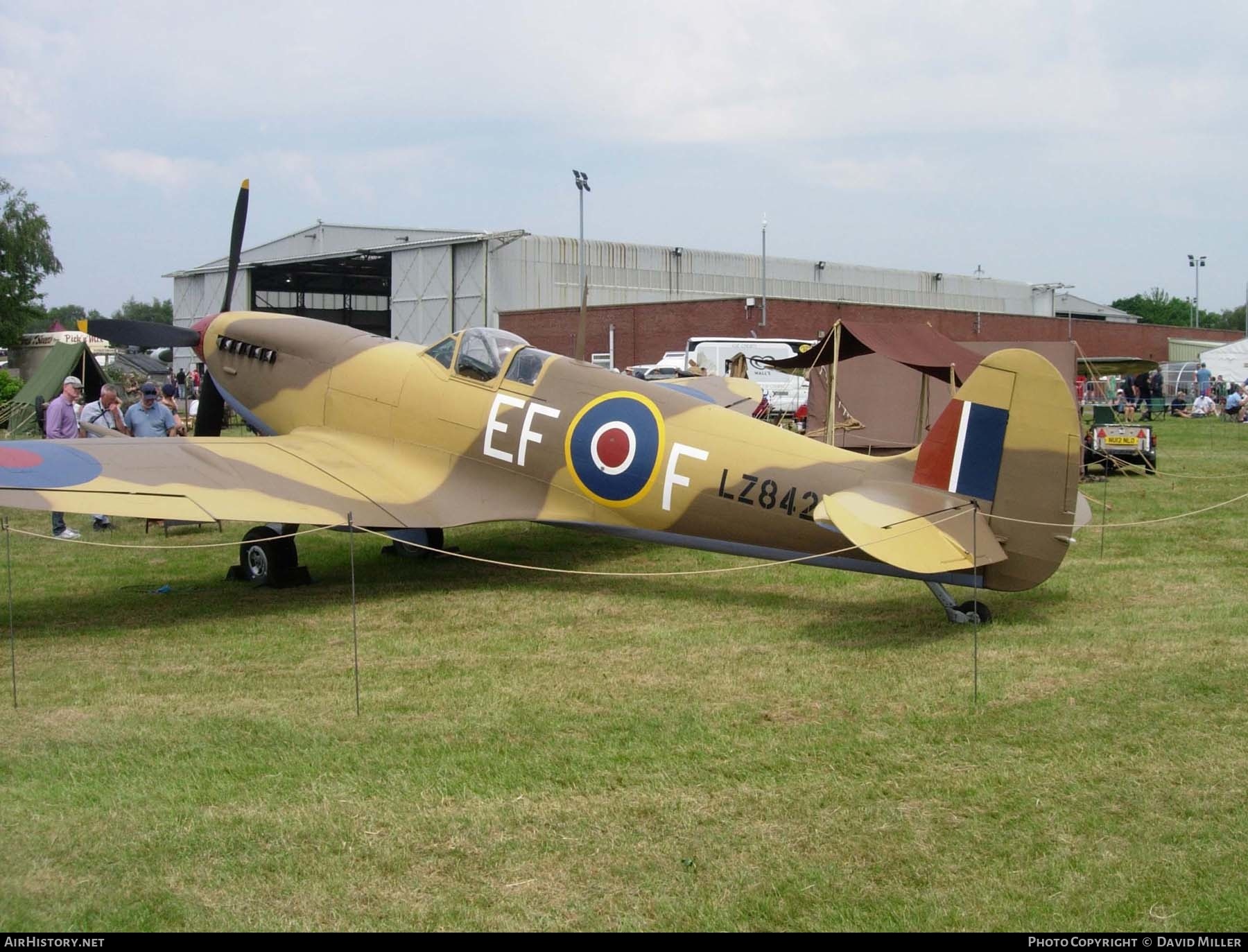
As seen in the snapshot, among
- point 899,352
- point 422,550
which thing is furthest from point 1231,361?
point 422,550

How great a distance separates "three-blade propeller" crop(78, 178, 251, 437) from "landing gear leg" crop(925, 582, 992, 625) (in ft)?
26.7

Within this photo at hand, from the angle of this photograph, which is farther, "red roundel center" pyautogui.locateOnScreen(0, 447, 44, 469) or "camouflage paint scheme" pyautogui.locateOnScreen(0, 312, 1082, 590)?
"red roundel center" pyautogui.locateOnScreen(0, 447, 44, 469)

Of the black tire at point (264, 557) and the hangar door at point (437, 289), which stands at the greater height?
the hangar door at point (437, 289)

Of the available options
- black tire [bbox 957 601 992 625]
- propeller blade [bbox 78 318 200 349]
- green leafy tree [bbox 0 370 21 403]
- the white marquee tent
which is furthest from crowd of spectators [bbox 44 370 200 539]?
the white marquee tent

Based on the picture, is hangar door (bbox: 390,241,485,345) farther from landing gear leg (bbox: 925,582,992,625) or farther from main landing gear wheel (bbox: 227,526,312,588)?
landing gear leg (bbox: 925,582,992,625)

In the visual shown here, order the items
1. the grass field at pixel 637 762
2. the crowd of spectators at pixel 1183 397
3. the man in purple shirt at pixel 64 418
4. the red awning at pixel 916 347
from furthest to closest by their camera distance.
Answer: the crowd of spectators at pixel 1183 397, the red awning at pixel 916 347, the man in purple shirt at pixel 64 418, the grass field at pixel 637 762

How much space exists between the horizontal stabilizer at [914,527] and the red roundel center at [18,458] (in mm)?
5810

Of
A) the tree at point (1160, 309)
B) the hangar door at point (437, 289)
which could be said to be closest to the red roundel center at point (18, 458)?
the hangar door at point (437, 289)

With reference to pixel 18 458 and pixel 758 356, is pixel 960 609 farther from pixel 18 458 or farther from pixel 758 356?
pixel 758 356

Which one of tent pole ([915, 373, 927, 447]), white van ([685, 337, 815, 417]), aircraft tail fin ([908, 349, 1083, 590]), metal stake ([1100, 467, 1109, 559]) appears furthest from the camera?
white van ([685, 337, 815, 417])

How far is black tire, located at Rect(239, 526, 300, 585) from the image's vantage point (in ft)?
31.0

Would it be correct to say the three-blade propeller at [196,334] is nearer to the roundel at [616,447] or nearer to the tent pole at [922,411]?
the roundel at [616,447]

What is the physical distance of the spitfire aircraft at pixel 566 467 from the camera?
6.87 m
